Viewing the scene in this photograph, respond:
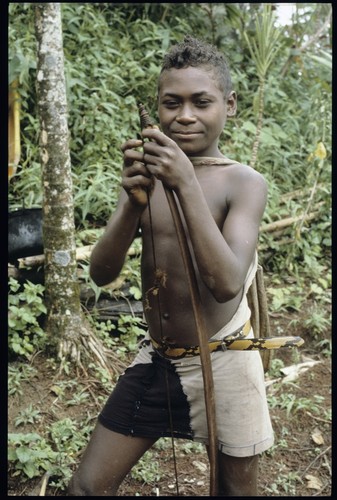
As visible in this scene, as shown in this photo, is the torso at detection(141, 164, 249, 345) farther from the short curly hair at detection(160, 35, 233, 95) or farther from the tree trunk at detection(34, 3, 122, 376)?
the tree trunk at detection(34, 3, 122, 376)

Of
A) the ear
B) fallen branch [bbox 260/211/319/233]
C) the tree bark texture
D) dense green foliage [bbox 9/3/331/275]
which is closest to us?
the ear

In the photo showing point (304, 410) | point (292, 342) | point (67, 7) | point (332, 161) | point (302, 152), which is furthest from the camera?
point (302, 152)

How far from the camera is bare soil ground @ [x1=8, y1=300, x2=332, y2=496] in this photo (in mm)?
3092

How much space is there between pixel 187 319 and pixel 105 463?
55 cm

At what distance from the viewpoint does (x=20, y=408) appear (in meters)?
3.42

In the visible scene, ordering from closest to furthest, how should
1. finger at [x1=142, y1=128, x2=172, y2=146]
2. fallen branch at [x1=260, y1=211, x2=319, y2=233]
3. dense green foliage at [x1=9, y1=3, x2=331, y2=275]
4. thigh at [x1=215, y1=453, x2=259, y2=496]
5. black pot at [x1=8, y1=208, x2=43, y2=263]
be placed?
finger at [x1=142, y1=128, x2=172, y2=146] → thigh at [x1=215, y1=453, x2=259, y2=496] → black pot at [x1=8, y1=208, x2=43, y2=263] → dense green foliage at [x1=9, y1=3, x2=331, y2=275] → fallen branch at [x1=260, y1=211, x2=319, y2=233]

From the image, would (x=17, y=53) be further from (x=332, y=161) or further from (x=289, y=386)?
(x=289, y=386)

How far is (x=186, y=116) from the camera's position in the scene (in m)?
1.92

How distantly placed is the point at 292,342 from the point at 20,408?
2035 mm

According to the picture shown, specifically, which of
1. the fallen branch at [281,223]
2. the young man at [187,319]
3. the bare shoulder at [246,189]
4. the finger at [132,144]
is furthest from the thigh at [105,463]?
the fallen branch at [281,223]

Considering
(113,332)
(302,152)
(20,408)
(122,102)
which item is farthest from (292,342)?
(302,152)

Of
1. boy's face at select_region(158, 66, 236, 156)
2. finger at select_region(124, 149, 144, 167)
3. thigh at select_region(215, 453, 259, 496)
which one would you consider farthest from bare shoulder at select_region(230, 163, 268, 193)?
thigh at select_region(215, 453, 259, 496)

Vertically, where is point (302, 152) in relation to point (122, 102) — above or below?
below

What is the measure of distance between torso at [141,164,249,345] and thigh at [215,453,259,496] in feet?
1.40
